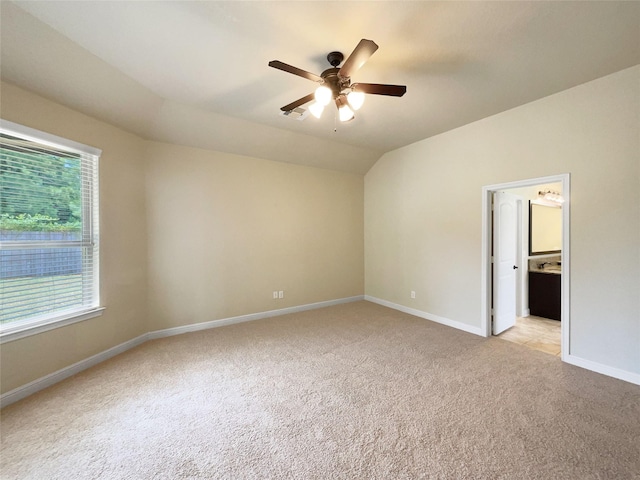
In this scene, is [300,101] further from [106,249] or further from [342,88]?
[106,249]

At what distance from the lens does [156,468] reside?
5.33 ft

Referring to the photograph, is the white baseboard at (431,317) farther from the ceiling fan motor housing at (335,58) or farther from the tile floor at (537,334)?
the ceiling fan motor housing at (335,58)

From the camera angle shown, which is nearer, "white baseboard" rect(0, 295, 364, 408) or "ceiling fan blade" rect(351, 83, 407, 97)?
"ceiling fan blade" rect(351, 83, 407, 97)

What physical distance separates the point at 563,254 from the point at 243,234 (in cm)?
421

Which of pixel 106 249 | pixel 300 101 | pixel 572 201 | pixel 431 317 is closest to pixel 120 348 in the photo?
pixel 106 249

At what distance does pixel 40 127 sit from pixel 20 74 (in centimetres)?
44

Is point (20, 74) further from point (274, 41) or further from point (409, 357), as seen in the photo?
point (409, 357)

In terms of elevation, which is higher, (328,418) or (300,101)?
(300,101)

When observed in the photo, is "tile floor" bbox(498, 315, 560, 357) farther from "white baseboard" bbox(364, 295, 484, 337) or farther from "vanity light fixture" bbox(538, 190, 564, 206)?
"vanity light fixture" bbox(538, 190, 564, 206)

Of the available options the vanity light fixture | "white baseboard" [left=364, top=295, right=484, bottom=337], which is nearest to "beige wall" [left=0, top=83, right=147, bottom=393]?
"white baseboard" [left=364, top=295, right=484, bottom=337]

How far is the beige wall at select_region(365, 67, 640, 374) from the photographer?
2.54 meters

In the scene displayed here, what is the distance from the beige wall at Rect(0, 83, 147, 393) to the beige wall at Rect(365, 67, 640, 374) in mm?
4112

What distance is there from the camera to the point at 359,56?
1.79 metres

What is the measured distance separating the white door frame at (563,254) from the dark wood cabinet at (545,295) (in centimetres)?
170
